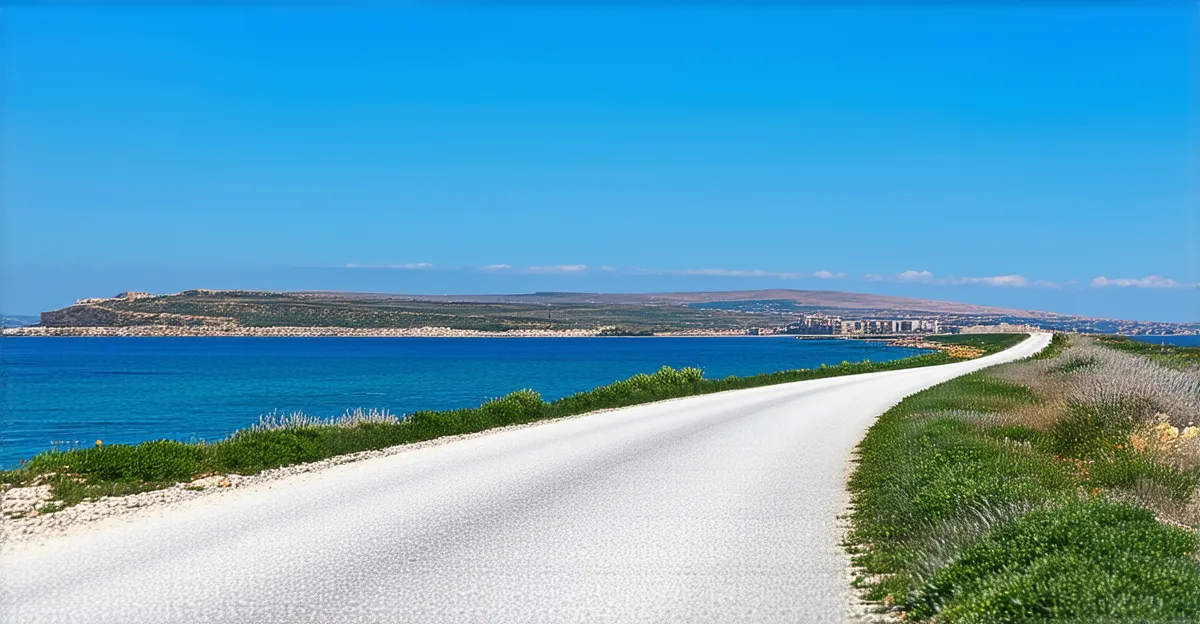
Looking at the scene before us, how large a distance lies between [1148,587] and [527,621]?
4279 millimetres

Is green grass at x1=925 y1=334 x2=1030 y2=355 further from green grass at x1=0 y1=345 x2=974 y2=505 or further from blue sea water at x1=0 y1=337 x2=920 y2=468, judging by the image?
green grass at x1=0 y1=345 x2=974 y2=505

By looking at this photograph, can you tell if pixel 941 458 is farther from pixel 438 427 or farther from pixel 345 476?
pixel 438 427

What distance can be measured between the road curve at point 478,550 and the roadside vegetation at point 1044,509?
66cm

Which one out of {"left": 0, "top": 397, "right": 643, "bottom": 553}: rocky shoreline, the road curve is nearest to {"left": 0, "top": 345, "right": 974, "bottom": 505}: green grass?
{"left": 0, "top": 397, "right": 643, "bottom": 553}: rocky shoreline

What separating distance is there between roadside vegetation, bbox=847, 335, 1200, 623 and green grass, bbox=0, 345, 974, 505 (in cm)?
977

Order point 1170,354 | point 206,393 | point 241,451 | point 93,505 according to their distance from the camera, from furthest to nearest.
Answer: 1. point 206,393
2. point 1170,354
3. point 241,451
4. point 93,505

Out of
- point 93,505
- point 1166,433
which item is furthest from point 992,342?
point 93,505

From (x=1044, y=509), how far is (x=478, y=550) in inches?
211

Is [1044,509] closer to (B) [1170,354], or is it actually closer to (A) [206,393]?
(B) [1170,354]

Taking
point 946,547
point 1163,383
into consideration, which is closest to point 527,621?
point 946,547

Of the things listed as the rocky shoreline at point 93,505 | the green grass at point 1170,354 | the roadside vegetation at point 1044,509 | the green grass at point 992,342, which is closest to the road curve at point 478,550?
the rocky shoreline at point 93,505

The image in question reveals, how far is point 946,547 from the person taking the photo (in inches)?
325

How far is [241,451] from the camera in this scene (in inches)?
651

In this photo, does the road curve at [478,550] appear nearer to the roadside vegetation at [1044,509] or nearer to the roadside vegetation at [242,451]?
the roadside vegetation at [1044,509]
